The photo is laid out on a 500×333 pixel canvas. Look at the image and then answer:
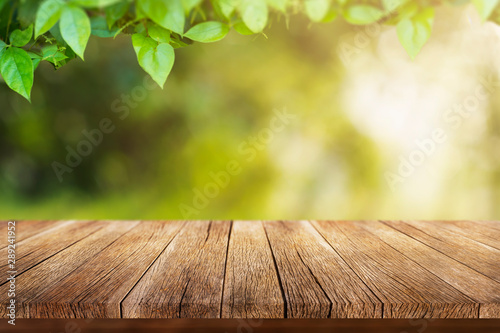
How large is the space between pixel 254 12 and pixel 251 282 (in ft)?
1.47

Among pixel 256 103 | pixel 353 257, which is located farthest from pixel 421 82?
pixel 353 257

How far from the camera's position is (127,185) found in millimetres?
2082

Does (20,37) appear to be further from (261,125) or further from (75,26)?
(261,125)

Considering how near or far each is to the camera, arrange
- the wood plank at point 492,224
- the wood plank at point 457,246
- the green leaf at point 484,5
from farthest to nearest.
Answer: the wood plank at point 492,224 → the wood plank at point 457,246 → the green leaf at point 484,5

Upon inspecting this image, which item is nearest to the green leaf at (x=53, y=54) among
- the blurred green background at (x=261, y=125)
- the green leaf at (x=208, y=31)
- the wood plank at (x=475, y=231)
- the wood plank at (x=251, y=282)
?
the green leaf at (x=208, y=31)

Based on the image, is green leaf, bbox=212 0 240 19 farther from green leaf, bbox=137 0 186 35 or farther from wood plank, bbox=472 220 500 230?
wood plank, bbox=472 220 500 230

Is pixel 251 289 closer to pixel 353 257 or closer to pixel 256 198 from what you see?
pixel 353 257

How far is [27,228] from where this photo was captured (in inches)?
49.1

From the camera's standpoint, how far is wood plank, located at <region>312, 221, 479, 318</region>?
64cm

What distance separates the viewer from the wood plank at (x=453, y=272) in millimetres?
642

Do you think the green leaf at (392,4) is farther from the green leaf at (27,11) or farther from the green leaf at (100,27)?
the green leaf at (27,11)

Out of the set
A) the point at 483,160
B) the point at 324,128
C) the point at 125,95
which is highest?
the point at 125,95

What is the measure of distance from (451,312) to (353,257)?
28 cm

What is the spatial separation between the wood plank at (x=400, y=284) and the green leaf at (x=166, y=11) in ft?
1.73
